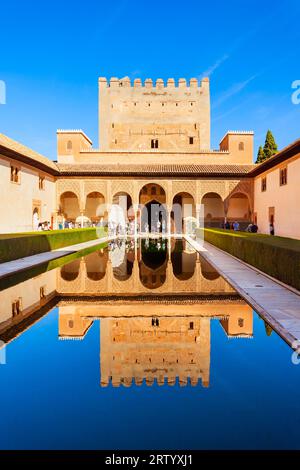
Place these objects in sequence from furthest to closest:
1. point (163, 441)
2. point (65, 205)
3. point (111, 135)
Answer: point (111, 135) < point (65, 205) < point (163, 441)

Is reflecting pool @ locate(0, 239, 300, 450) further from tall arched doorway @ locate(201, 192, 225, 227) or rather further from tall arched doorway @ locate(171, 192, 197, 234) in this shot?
tall arched doorway @ locate(171, 192, 197, 234)

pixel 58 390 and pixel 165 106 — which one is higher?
pixel 165 106

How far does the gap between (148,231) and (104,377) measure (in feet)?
96.1

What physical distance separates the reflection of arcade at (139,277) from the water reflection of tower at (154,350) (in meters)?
2.26

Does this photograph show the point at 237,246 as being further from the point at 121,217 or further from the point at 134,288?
the point at 121,217

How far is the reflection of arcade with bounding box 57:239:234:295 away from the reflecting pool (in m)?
0.65

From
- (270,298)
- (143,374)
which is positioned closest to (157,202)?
(270,298)

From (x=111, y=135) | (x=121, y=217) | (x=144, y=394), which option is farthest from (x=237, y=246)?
(x=111, y=135)

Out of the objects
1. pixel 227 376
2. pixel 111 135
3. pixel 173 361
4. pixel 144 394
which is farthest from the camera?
pixel 111 135

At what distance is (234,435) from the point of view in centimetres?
262

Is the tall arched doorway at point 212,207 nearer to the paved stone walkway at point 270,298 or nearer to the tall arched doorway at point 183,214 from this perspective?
the tall arched doorway at point 183,214

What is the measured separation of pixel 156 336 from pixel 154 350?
448mm

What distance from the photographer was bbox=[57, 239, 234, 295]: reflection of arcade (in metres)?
7.77

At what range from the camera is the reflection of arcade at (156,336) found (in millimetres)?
3719
